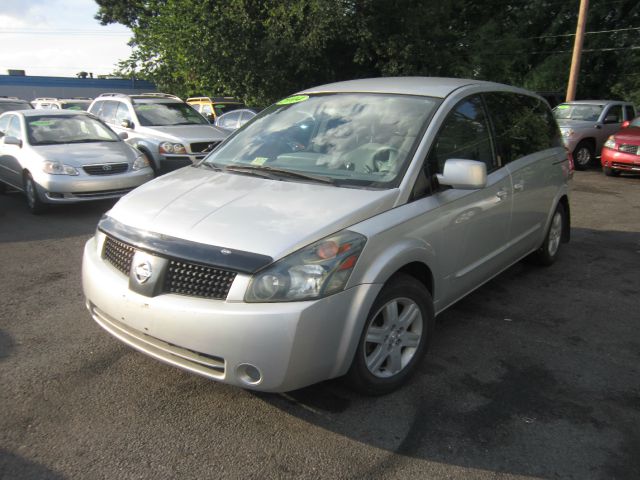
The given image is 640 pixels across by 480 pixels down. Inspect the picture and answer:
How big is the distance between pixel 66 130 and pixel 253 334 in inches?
301

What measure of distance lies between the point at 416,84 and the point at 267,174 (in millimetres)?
1381

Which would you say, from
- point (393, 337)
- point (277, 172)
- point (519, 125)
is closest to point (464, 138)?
point (519, 125)

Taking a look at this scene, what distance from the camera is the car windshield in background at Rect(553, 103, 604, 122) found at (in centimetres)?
1412

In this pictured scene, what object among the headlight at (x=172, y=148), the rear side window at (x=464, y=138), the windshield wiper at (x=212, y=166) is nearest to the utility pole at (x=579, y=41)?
the headlight at (x=172, y=148)

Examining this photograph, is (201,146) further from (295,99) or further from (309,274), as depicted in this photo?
(309,274)

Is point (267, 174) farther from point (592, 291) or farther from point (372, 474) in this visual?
point (592, 291)

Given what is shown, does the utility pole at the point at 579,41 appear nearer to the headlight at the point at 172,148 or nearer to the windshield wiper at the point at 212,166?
the headlight at the point at 172,148

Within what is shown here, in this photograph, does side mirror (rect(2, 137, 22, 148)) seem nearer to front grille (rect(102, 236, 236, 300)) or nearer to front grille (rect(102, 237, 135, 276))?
front grille (rect(102, 237, 135, 276))

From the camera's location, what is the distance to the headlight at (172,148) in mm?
9828

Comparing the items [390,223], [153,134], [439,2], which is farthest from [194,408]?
[439,2]

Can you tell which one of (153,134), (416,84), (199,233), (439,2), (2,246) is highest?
(439,2)

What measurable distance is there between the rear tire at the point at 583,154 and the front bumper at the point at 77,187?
A: 11008mm

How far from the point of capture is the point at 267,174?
359cm

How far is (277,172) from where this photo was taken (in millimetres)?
3600
